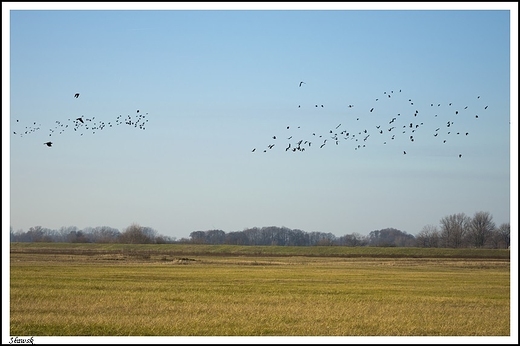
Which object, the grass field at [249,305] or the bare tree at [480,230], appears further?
the bare tree at [480,230]

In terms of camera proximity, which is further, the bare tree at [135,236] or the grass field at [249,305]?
the bare tree at [135,236]

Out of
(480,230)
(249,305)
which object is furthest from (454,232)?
(249,305)

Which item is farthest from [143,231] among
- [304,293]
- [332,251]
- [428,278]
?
[304,293]

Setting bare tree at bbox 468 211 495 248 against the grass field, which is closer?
the grass field

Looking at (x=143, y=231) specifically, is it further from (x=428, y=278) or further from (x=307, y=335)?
(x=307, y=335)

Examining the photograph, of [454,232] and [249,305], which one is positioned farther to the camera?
[454,232]

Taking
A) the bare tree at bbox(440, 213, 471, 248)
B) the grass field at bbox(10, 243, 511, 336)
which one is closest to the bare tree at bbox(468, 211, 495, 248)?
the bare tree at bbox(440, 213, 471, 248)

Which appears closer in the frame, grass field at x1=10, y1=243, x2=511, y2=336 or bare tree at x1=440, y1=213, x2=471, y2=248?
grass field at x1=10, y1=243, x2=511, y2=336

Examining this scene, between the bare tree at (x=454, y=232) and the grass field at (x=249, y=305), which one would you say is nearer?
the grass field at (x=249, y=305)

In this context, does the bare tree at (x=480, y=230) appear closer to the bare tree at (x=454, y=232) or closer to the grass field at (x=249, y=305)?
the bare tree at (x=454, y=232)

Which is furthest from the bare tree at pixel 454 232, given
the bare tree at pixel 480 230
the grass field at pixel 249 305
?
the grass field at pixel 249 305

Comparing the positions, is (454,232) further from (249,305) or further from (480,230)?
(249,305)

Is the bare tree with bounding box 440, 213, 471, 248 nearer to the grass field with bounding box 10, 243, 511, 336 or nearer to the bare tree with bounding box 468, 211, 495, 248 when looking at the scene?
the bare tree with bounding box 468, 211, 495, 248

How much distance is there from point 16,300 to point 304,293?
14.5 m
